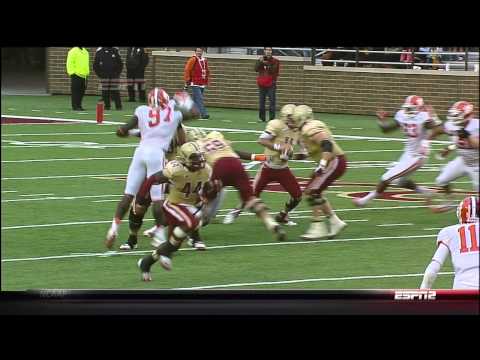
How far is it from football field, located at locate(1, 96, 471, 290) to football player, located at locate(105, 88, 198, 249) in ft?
1.80

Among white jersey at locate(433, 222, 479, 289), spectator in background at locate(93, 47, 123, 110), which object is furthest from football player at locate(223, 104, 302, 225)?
spectator in background at locate(93, 47, 123, 110)

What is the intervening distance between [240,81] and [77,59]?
3.81m

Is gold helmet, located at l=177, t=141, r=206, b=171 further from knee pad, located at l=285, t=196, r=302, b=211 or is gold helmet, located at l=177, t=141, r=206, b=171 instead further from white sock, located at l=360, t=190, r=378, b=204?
white sock, located at l=360, t=190, r=378, b=204

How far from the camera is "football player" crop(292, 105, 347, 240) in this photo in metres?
13.1

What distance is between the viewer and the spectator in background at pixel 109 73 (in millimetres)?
27859

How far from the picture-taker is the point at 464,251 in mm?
7512

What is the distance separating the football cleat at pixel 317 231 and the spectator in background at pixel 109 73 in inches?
587

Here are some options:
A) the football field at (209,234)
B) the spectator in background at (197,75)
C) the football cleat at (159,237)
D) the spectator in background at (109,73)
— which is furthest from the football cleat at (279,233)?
the spectator in background at (109,73)
